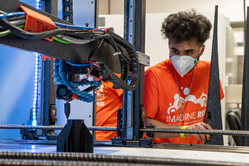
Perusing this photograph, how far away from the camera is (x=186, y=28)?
6.03 feet

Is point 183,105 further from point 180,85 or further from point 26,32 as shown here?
point 26,32

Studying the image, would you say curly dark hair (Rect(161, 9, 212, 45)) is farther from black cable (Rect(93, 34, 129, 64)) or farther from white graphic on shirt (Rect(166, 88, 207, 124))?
black cable (Rect(93, 34, 129, 64))

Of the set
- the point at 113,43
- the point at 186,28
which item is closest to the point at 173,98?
the point at 186,28

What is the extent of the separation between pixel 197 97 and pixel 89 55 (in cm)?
119

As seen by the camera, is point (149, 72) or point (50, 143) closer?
point (50, 143)

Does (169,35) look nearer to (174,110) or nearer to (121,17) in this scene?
(174,110)

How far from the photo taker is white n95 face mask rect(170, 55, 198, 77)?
1.78 meters

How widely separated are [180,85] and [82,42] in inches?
48.6

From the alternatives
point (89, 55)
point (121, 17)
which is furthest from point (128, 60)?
point (121, 17)

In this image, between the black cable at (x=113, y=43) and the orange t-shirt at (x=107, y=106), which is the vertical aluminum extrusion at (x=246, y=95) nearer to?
the orange t-shirt at (x=107, y=106)

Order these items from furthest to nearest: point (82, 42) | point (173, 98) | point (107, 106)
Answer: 1. point (107, 106)
2. point (173, 98)
3. point (82, 42)

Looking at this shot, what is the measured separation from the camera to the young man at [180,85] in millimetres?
1749

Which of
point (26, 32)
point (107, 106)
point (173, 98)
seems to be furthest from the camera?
point (107, 106)

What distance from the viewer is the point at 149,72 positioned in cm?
186
